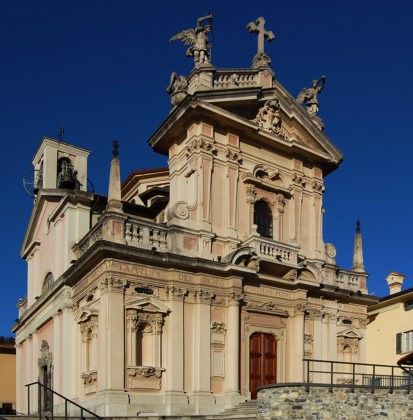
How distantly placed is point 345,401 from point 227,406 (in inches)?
216

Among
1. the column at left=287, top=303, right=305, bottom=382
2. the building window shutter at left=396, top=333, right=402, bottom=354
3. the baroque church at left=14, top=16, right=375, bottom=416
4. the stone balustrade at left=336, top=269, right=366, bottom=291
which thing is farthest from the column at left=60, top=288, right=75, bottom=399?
the building window shutter at left=396, top=333, right=402, bottom=354

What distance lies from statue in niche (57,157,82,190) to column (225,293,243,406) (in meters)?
9.82

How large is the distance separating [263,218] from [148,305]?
7112mm

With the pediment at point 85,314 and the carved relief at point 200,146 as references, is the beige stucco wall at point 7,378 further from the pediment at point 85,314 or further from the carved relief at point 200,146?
the carved relief at point 200,146

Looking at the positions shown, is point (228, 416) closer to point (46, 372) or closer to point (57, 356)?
point (57, 356)

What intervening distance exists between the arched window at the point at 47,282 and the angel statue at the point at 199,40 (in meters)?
11.2

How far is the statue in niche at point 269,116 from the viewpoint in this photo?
26828 mm

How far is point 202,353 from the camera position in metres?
22.2

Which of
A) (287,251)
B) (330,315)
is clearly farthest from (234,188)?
(330,315)

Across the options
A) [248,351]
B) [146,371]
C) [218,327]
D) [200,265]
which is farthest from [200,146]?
[146,371]

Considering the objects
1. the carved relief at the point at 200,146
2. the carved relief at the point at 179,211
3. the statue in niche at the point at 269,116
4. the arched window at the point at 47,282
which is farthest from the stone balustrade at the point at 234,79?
the arched window at the point at 47,282

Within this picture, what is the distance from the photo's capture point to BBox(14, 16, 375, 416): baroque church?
21.5 meters

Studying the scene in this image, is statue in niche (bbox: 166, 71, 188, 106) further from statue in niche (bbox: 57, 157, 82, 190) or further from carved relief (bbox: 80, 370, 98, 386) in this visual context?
carved relief (bbox: 80, 370, 98, 386)

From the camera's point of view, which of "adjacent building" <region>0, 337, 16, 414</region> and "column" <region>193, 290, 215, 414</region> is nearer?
"column" <region>193, 290, 215, 414</region>
